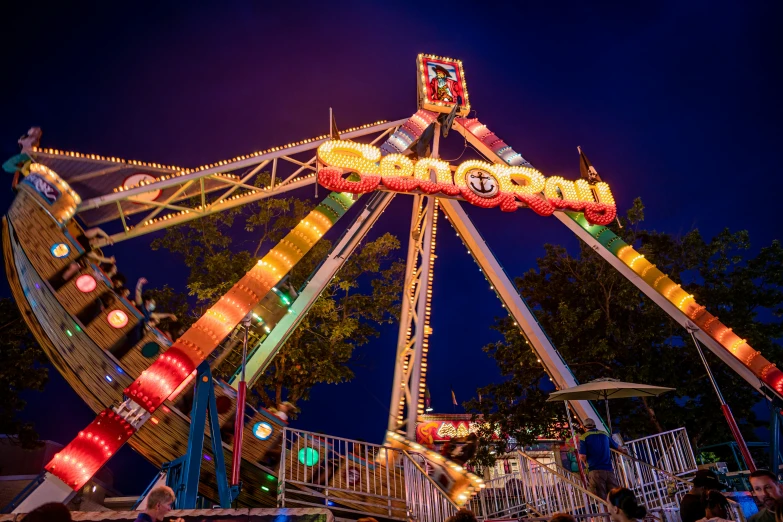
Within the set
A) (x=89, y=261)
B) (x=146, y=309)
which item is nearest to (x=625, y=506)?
(x=146, y=309)

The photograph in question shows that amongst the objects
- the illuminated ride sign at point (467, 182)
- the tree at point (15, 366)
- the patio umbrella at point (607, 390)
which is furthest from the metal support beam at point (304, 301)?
the tree at point (15, 366)

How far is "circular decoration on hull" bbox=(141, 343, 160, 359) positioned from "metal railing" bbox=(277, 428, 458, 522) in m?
2.46

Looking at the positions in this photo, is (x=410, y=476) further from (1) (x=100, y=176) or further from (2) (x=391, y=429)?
(1) (x=100, y=176)

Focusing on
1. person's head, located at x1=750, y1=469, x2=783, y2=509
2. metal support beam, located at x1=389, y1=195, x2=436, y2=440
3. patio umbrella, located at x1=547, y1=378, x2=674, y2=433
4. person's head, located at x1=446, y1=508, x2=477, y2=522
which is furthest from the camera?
metal support beam, located at x1=389, y1=195, x2=436, y2=440

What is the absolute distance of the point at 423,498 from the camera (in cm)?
812

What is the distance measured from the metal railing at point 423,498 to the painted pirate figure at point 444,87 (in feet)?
35.2

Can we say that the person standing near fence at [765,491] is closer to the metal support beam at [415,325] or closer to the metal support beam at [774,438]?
the metal support beam at [774,438]

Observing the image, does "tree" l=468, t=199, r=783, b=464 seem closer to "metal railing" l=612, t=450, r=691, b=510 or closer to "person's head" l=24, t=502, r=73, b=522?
"metal railing" l=612, t=450, r=691, b=510

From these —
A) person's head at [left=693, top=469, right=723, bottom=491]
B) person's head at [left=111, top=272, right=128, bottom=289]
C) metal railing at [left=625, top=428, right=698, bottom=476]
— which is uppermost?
person's head at [left=111, top=272, right=128, bottom=289]

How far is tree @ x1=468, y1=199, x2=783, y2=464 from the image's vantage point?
15719mm

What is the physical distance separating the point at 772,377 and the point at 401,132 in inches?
426

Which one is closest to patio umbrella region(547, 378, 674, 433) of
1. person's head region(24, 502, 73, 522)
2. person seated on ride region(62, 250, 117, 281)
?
person seated on ride region(62, 250, 117, 281)

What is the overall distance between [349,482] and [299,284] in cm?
989

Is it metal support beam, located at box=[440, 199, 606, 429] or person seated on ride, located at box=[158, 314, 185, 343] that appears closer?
person seated on ride, located at box=[158, 314, 185, 343]
